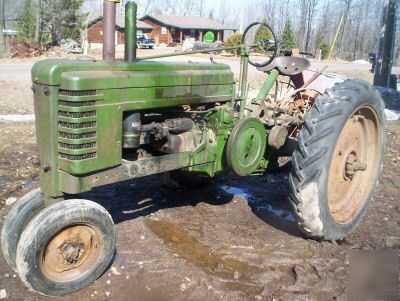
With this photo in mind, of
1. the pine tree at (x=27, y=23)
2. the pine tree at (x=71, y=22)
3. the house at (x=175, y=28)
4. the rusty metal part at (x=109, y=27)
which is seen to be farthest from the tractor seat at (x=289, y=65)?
the house at (x=175, y=28)

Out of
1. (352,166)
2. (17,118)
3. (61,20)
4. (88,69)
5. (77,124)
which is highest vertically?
(61,20)

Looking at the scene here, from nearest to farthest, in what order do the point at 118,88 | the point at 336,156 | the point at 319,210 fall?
1. the point at 118,88
2. the point at 319,210
3. the point at 336,156

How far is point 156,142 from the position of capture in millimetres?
3643

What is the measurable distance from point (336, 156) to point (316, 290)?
1298mm

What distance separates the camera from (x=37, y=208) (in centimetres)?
334

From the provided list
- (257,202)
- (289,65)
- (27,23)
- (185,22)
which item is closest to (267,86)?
(289,65)

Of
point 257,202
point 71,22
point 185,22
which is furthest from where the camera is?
point 185,22

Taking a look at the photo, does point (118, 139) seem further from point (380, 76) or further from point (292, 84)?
point (380, 76)

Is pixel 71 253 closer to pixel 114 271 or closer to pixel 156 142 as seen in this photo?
pixel 114 271

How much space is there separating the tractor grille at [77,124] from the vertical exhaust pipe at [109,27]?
1.55 feet

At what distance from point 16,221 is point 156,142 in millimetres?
1187

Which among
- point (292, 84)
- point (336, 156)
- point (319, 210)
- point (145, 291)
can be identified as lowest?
point (145, 291)

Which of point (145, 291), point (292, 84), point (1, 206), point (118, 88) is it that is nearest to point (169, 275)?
point (145, 291)

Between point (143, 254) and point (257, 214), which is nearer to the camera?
point (143, 254)
